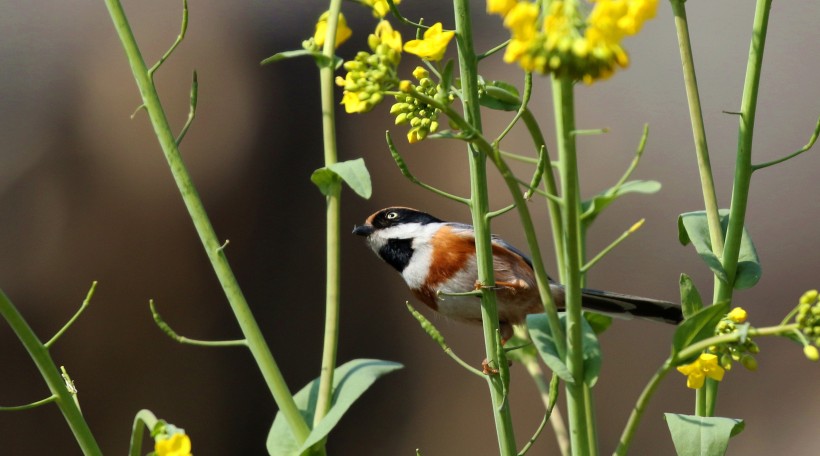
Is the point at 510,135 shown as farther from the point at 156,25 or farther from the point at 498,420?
the point at 498,420

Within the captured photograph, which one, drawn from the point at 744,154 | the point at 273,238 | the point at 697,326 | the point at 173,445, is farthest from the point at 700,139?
the point at 273,238

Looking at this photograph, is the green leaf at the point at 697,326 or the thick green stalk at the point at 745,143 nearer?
the green leaf at the point at 697,326

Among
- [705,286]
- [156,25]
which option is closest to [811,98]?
[705,286]

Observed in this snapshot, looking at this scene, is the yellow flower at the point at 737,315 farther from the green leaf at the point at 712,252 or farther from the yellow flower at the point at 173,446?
the yellow flower at the point at 173,446

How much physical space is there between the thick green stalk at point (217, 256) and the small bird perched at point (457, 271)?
94 centimetres

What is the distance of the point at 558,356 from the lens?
38.7 inches

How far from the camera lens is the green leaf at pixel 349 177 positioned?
1.04m

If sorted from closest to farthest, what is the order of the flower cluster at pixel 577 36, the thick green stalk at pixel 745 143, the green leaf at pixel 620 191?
the flower cluster at pixel 577 36 < the green leaf at pixel 620 191 < the thick green stalk at pixel 745 143

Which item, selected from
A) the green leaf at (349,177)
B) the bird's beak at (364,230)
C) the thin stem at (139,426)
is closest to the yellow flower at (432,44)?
the green leaf at (349,177)

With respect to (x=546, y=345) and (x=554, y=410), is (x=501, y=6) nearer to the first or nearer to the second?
(x=546, y=345)

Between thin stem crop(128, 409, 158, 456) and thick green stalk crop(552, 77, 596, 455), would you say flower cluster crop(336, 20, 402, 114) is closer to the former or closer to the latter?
thick green stalk crop(552, 77, 596, 455)

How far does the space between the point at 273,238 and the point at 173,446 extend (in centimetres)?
256

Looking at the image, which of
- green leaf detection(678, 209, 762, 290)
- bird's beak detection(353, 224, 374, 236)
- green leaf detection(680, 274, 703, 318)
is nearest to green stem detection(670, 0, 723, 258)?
green leaf detection(678, 209, 762, 290)

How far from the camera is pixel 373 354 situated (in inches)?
135
